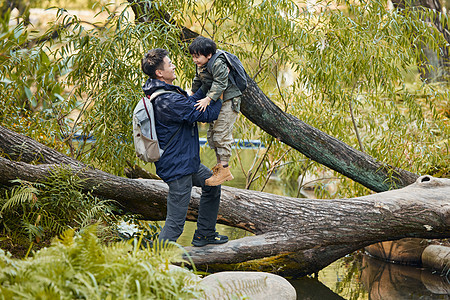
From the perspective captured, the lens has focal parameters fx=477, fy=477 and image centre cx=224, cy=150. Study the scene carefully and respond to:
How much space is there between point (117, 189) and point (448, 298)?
111 inches

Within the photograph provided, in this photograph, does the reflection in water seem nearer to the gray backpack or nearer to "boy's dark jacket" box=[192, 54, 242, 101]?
"boy's dark jacket" box=[192, 54, 242, 101]

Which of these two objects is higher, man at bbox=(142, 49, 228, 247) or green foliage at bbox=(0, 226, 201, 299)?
man at bbox=(142, 49, 228, 247)

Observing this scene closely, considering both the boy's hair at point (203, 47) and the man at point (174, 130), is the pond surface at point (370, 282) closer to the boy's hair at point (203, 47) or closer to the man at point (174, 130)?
the man at point (174, 130)

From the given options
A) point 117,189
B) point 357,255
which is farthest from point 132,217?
point 357,255

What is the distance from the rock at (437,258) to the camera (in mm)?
4466

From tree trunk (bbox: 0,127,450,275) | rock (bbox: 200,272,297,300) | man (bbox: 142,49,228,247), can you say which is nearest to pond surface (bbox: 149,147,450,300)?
tree trunk (bbox: 0,127,450,275)

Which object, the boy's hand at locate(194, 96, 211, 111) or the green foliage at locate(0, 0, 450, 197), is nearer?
the boy's hand at locate(194, 96, 211, 111)

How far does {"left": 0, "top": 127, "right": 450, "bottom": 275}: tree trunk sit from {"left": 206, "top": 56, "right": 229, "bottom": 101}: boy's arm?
118 cm

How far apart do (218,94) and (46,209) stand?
1621 mm

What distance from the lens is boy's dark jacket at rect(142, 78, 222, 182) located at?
295 cm

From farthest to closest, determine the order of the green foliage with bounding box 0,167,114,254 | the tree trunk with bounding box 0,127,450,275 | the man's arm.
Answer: the tree trunk with bounding box 0,127,450,275 → the green foliage with bounding box 0,167,114,254 → the man's arm

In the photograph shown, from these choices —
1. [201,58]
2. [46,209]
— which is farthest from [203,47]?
[46,209]

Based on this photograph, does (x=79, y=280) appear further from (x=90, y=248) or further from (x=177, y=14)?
(x=177, y=14)

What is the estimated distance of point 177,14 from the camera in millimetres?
4105
